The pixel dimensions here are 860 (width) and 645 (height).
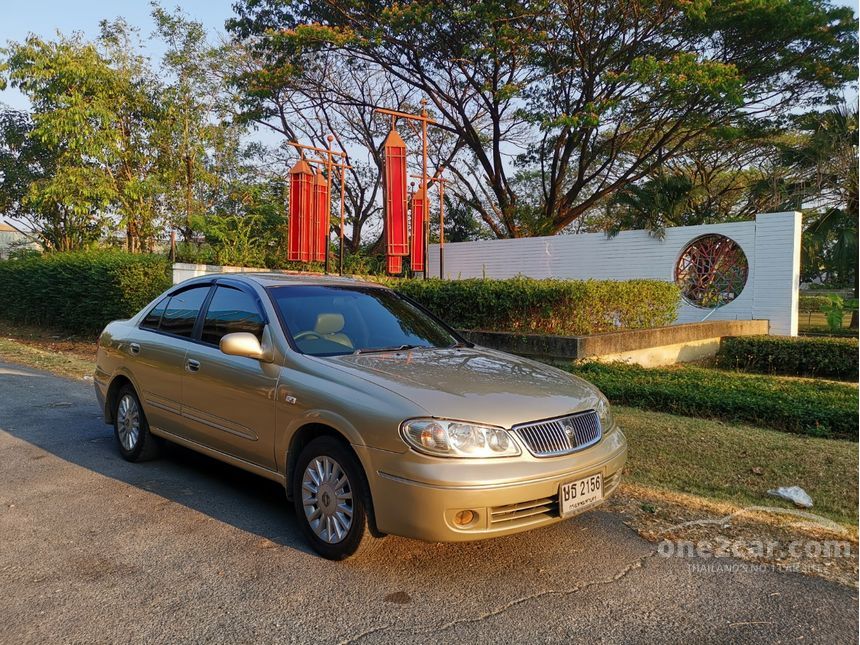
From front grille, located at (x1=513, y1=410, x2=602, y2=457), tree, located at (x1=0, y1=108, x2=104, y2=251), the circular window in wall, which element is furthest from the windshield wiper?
tree, located at (x1=0, y1=108, x2=104, y2=251)

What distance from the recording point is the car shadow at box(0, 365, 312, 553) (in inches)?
171

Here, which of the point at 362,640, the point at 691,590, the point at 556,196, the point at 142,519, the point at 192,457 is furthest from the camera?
the point at 556,196

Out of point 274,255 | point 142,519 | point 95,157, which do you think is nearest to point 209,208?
point 95,157

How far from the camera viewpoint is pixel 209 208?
78.0 ft

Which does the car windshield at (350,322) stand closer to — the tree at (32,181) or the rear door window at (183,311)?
the rear door window at (183,311)

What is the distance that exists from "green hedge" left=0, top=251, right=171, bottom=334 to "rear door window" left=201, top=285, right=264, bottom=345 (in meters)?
9.51

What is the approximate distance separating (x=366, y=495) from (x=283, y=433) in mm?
781

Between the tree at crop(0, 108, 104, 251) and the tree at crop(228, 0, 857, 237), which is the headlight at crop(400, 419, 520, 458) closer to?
the tree at crop(228, 0, 857, 237)

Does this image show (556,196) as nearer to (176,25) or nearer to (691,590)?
(176,25)

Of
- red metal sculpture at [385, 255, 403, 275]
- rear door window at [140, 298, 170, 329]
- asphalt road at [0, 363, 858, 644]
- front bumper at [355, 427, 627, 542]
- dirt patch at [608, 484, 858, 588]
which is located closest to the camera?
asphalt road at [0, 363, 858, 644]

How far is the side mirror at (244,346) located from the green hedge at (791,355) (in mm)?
9711

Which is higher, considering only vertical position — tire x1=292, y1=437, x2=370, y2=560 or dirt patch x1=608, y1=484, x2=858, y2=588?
tire x1=292, y1=437, x2=370, y2=560

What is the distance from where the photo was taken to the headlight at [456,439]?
329 cm

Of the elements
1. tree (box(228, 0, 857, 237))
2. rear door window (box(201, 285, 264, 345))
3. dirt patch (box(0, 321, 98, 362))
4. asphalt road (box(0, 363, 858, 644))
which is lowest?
asphalt road (box(0, 363, 858, 644))
